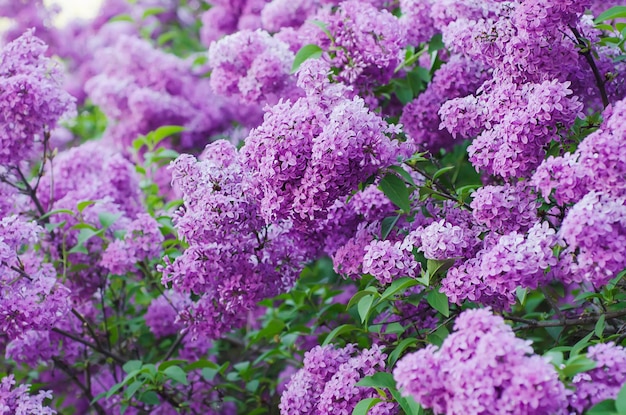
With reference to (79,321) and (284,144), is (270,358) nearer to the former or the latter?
(79,321)

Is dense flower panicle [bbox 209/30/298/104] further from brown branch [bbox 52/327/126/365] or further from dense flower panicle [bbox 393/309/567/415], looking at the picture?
dense flower panicle [bbox 393/309/567/415]

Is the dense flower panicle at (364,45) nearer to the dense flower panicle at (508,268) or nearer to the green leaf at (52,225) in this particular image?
the dense flower panicle at (508,268)

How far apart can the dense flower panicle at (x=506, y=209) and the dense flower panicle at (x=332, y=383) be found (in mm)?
591

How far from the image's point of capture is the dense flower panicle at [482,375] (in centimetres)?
191

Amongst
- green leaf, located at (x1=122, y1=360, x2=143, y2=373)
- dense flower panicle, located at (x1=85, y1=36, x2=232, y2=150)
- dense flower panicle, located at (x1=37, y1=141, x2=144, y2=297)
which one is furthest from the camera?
dense flower panicle, located at (x1=85, y1=36, x2=232, y2=150)

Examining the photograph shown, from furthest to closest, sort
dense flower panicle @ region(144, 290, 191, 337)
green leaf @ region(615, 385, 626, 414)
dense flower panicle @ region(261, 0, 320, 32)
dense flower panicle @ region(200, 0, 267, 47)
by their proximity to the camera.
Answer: dense flower panicle @ region(200, 0, 267, 47) → dense flower panicle @ region(261, 0, 320, 32) → dense flower panicle @ region(144, 290, 191, 337) → green leaf @ region(615, 385, 626, 414)

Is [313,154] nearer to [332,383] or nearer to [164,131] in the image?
[332,383]

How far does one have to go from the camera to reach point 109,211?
3846mm

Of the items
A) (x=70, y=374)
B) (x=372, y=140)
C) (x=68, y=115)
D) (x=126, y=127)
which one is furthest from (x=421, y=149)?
(x=126, y=127)

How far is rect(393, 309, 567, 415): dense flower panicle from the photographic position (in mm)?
1912

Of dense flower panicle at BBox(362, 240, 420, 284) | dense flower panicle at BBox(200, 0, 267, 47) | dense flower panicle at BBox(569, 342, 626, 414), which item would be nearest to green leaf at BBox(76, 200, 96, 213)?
dense flower panicle at BBox(362, 240, 420, 284)

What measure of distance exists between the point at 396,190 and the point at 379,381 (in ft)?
2.14

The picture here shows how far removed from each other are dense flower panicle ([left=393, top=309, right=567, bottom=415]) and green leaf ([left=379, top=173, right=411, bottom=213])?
0.67m

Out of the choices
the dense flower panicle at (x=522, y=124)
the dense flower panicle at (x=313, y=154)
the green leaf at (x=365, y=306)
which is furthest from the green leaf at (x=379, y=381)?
the dense flower panicle at (x=522, y=124)
